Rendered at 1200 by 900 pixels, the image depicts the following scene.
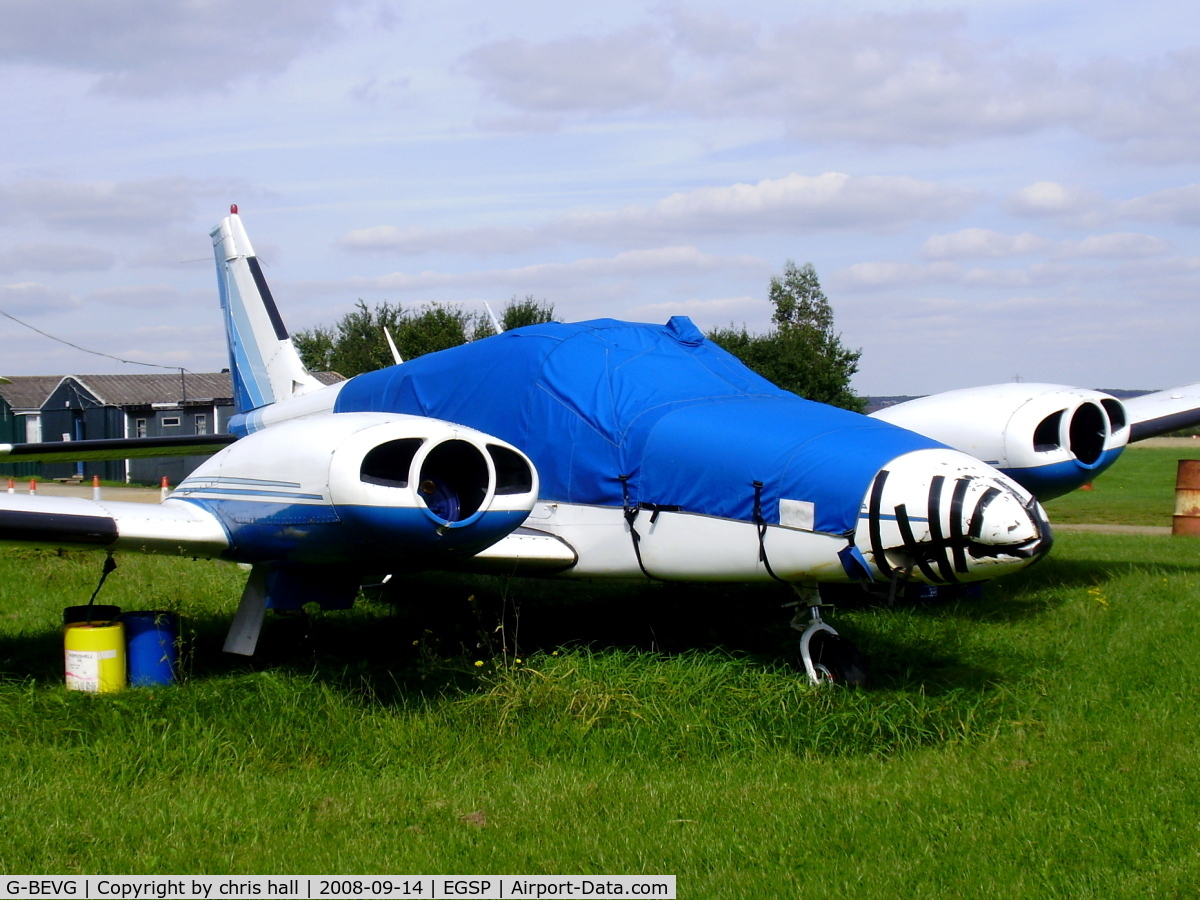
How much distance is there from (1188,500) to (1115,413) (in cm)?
788

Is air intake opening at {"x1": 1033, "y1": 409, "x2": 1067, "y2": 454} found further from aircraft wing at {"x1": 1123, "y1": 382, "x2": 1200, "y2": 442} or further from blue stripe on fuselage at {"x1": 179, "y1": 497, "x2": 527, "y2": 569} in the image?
blue stripe on fuselage at {"x1": 179, "y1": 497, "x2": 527, "y2": 569}

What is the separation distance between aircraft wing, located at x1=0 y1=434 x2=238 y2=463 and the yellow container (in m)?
1.69

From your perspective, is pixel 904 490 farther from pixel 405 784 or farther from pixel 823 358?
pixel 823 358

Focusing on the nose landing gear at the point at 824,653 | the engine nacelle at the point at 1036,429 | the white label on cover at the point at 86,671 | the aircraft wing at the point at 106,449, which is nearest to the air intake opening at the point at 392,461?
the white label on cover at the point at 86,671

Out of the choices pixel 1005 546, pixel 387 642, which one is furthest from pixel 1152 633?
pixel 387 642

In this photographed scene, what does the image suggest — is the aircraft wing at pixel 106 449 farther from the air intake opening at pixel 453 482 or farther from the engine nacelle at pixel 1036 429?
the engine nacelle at pixel 1036 429

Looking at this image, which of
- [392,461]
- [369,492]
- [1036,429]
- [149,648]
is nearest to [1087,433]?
[1036,429]

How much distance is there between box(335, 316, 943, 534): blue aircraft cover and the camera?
6020 mm

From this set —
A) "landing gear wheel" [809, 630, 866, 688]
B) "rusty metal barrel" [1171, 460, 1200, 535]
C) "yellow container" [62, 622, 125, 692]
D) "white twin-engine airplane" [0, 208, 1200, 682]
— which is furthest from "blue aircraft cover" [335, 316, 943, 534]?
→ "rusty metal barrel" [1171, 460, 1200, 535]

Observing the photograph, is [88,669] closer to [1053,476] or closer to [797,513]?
[797,513]

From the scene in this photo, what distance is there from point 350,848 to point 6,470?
4433 cm

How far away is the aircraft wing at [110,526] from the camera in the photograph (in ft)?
19.7

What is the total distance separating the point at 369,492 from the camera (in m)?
5.57

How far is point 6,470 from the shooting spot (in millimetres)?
43000
